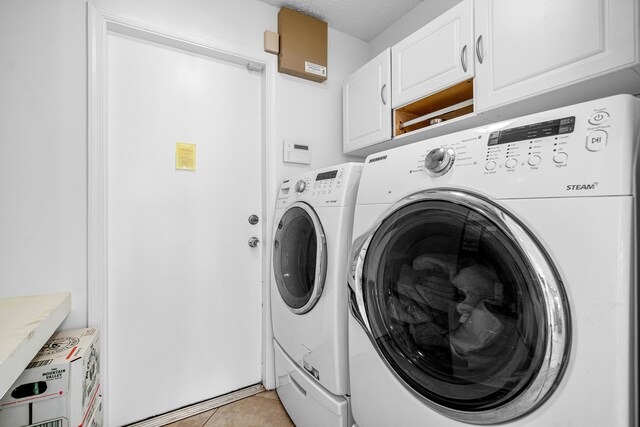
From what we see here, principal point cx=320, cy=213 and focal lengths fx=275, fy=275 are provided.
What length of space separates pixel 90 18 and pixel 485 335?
6.56 feet

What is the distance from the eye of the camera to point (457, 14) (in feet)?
4.02

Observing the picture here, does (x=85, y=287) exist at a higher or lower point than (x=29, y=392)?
higher

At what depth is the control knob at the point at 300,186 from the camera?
1354 millimetres

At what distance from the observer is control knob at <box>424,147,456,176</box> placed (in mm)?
741

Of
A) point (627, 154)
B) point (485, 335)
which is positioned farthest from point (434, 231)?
point (627, 154)

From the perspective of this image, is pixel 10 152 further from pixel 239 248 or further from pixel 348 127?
pixel 348 127

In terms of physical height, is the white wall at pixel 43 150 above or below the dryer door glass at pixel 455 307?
above

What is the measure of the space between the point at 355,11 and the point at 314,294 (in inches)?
70.8

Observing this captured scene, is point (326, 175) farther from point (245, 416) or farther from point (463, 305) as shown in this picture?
point (245, 416)

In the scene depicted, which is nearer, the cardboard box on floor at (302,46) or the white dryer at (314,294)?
the white dryer at (314,294)

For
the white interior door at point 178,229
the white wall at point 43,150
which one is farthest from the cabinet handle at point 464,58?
the white wall at point 43,150

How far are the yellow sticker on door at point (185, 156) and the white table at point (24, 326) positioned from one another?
793mm

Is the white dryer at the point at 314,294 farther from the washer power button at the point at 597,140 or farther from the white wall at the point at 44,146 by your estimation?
the white wall at the point at 44,146

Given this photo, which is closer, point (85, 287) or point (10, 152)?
point (10, 152)
